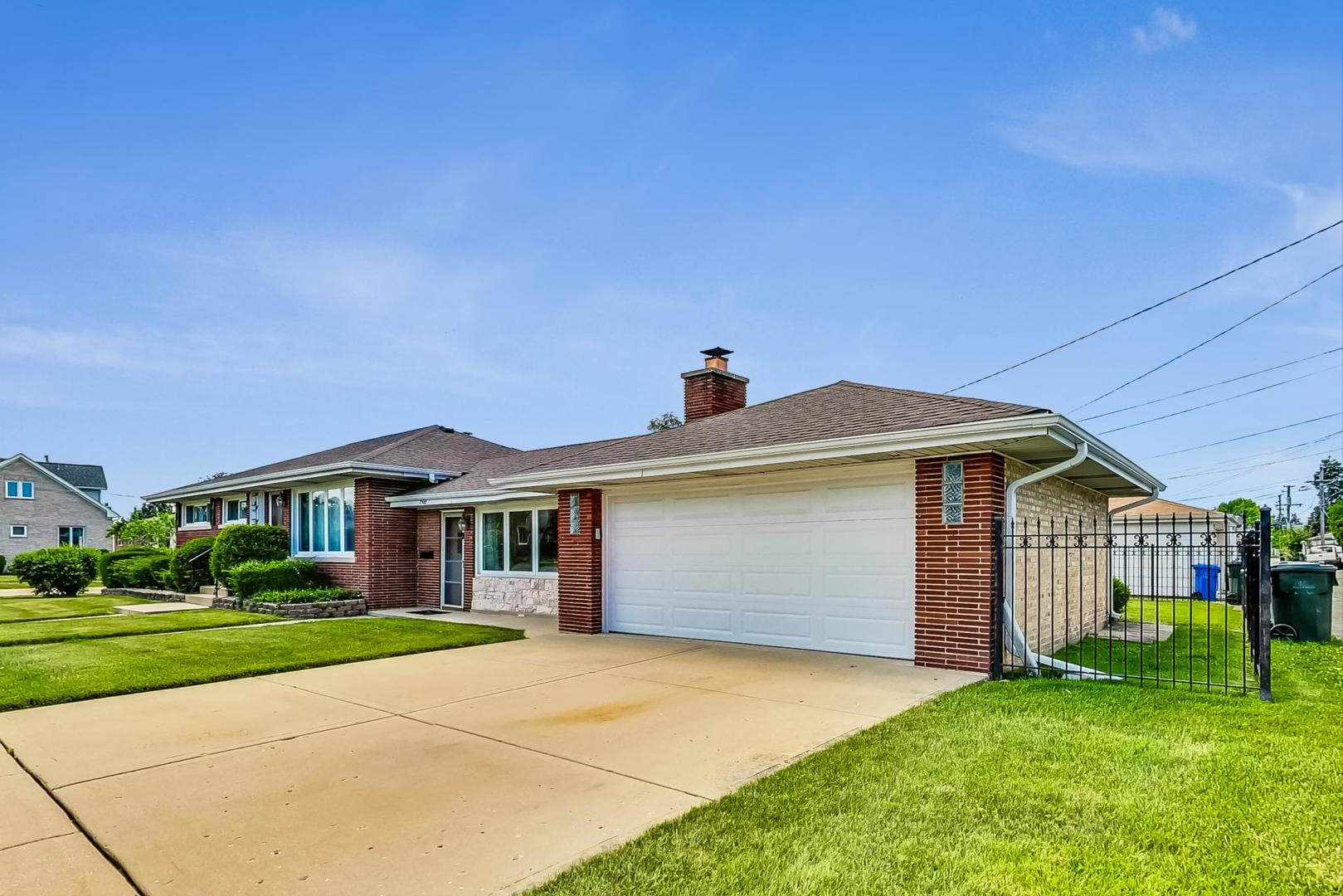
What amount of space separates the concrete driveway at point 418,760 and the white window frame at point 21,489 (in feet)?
137

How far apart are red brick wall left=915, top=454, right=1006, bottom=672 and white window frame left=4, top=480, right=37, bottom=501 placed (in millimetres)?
47235

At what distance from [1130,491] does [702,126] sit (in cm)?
1084

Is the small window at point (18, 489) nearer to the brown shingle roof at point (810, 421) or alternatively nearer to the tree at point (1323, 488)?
the brown shingle roof at point (810, 421)

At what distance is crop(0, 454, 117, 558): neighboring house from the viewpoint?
38.1 metres

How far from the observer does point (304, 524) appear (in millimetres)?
18609

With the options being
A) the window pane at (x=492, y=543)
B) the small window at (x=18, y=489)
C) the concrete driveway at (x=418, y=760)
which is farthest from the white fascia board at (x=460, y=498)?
the small window at (x=18, y=489)

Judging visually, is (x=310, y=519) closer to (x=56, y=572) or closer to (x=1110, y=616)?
(x=56, y=572)

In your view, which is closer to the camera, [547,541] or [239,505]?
[547,541]

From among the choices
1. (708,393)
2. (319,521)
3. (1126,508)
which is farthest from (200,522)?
(1126,508)

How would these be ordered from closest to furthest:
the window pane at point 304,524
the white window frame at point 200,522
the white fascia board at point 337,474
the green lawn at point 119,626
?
the green lawn at point 119,626 < the white fascia board at point 337,474 < the window pane at point 304,524 < the white window frame at point 200,522

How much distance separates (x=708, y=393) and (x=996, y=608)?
22.2ft

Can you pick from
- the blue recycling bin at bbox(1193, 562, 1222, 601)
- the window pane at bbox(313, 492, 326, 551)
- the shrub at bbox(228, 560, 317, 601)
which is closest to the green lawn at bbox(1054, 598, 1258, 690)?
the blue recycling bin at bbox(1193, 562, 1222, 601)

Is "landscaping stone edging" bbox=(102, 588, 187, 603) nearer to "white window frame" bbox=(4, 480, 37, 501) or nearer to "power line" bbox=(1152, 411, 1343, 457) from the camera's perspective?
"white window frame" bbox=(4, 480, 37, 501)

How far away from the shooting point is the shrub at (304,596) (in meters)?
15.2
